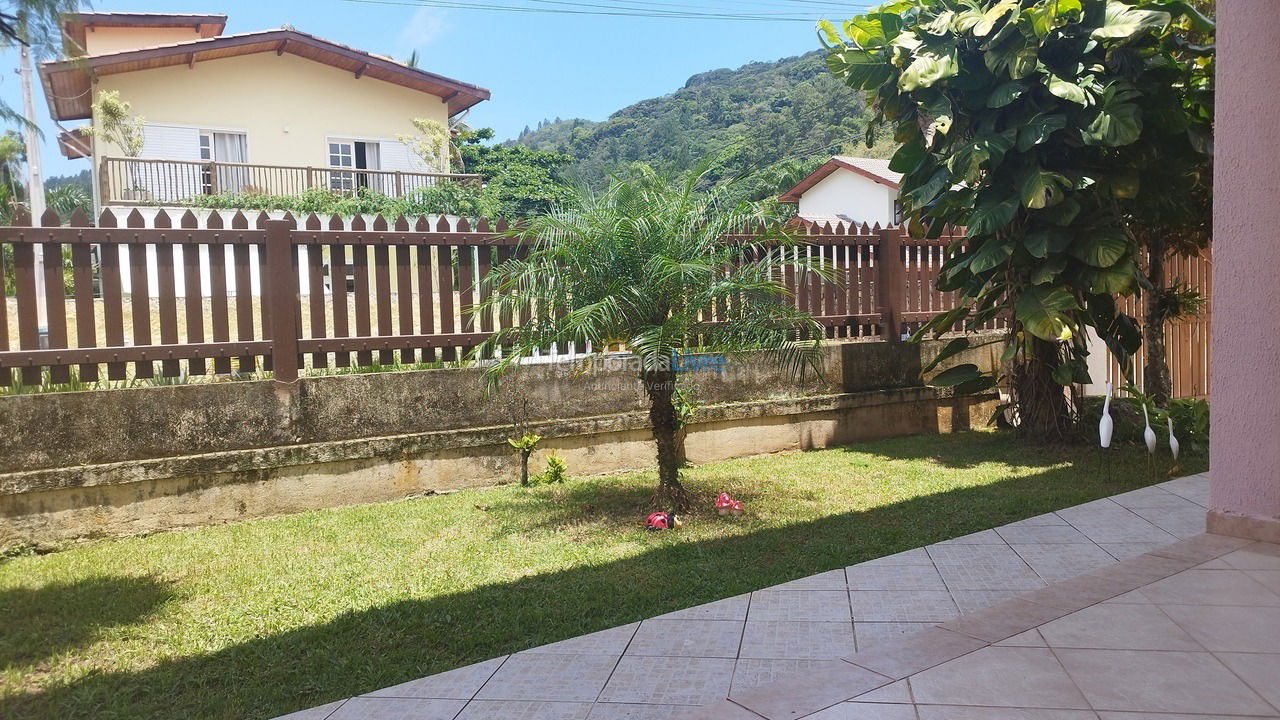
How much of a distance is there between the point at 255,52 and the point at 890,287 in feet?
66.2

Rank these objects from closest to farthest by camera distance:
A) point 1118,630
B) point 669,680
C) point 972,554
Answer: point 669,680, point 1118,630, point 972,554

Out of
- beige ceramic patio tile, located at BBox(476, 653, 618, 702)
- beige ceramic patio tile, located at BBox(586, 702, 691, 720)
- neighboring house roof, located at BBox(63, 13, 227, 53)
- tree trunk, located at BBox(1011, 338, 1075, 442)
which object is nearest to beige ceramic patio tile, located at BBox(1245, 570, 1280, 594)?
beige ceramic patio tile, located at BBox(586, 702, 691, 720)

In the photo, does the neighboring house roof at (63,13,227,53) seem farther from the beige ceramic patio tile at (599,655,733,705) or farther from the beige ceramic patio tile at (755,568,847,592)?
the beige ceramic patio tile at (599,655,733,705)

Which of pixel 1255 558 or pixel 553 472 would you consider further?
pixel 553 472

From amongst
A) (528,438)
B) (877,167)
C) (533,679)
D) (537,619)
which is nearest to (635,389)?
(528,438)

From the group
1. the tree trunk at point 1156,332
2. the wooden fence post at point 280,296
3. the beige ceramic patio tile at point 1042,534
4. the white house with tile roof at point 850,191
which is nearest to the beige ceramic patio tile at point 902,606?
the beige ceramic patio tile at point 1042,534

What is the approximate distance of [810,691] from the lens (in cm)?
267

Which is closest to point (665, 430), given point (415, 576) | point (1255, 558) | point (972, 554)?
point (415, 576)

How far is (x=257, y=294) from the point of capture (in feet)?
18.3

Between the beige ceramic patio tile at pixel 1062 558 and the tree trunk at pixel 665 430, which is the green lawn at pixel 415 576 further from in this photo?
the beige ceramic patio tile at pixel 1062 558

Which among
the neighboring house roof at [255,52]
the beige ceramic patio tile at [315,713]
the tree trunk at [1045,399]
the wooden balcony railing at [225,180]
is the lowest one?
the beige ceramic patio tile at [315,713]

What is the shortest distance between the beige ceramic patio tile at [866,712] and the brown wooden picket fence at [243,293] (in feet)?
10.0

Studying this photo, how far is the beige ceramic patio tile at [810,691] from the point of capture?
8.38ft

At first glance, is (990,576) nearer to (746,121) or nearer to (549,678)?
(549,678)
